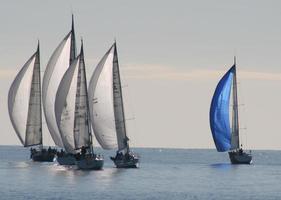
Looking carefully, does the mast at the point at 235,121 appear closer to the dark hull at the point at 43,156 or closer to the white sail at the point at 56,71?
the white sail at the point at 56,71

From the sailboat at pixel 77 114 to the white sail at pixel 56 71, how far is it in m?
15.5

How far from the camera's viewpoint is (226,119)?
14462 centimetres

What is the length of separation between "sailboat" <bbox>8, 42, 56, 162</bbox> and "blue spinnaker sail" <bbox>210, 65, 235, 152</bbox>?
2155 centimetres

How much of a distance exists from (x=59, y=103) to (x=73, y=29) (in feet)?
63.7

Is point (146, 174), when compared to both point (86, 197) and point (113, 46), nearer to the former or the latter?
point (113, 46)

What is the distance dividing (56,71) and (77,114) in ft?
60.3

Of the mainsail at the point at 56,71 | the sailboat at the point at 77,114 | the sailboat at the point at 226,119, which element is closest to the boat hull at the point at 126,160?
the sailboat at the point at 77,114

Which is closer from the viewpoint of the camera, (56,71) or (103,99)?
(103,99)

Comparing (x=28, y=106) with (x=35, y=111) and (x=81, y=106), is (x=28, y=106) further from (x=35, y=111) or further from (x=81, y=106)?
(x=81, y=106)

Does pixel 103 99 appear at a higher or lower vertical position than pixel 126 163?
higher

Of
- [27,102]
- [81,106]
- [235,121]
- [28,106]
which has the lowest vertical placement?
[235,121]

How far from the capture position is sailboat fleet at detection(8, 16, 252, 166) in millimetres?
120312

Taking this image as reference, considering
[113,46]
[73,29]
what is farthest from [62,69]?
[113,46]

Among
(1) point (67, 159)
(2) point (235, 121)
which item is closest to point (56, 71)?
(1) point (67, 159)
